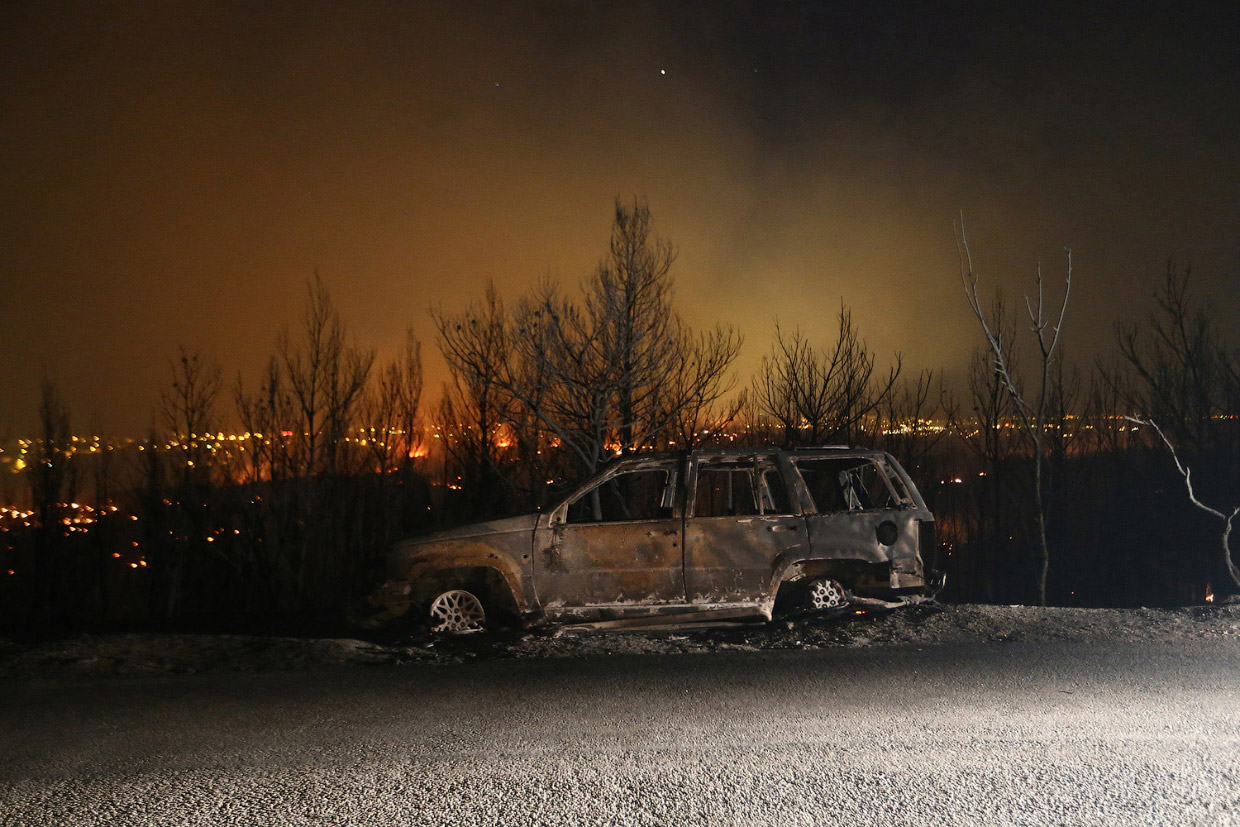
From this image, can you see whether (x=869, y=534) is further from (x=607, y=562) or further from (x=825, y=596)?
(x=607, y=562)

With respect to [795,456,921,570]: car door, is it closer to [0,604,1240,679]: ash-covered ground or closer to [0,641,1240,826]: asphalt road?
[0,604,1240,679]: ash-covered ground

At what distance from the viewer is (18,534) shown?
120ft

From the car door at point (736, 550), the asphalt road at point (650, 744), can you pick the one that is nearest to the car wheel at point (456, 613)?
the asphalt road at point (650, 744)

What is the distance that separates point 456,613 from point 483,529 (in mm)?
860

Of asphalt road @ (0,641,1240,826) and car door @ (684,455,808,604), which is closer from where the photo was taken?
asphalt road @ (0,641,1240,826)

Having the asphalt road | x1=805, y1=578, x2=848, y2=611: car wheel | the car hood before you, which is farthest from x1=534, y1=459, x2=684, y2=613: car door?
the asphalt road

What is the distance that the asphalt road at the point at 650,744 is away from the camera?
14.2 ft

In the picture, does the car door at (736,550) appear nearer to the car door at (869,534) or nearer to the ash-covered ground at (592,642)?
the car door at (869,534)

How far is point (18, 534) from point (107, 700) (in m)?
35.4

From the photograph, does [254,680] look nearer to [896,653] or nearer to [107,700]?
[107,700]

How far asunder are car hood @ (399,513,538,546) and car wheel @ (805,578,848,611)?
2.76 m

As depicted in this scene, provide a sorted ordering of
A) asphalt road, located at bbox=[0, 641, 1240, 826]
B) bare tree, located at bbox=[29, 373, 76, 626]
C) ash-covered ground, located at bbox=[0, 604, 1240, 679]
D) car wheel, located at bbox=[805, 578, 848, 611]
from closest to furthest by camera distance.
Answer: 1. asphalt road, located at bbox=[0, 641, 1240, 826]
2. ash-covered ground, located at bbox=[0, 604, 1240, 679]
3. car wheel, located at bbox=[805, 578, 848, 611]
4. bare tree, located at bbox=[29, 373, 76, 626]

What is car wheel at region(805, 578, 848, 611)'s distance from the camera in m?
9.59

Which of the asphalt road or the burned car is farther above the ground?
the burned car
